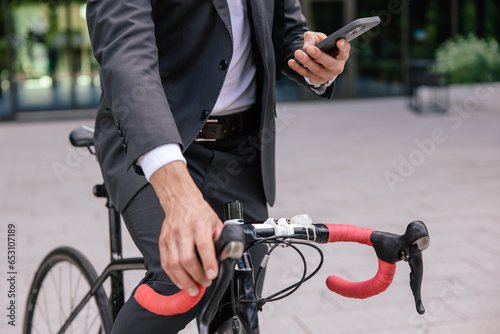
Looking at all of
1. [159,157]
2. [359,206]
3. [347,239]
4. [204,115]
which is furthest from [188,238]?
[359,206]

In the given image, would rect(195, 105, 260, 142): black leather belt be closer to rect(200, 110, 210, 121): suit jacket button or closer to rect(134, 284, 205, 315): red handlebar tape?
rect(200, 110, 210, 121): suit jacket button

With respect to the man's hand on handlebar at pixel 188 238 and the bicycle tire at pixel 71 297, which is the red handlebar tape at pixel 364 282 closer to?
the man's hand on handlebar at pixel 188 238

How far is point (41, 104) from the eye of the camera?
14.5 m

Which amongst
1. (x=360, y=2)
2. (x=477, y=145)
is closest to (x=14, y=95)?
(x=360, y=2)

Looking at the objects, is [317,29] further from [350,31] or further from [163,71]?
[350,31]

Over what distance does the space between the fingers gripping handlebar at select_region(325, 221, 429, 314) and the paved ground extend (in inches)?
85.4

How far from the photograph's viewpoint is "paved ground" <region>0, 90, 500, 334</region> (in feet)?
12.5

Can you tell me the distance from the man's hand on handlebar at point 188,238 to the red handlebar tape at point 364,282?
39cm

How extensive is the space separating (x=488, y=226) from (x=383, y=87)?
1160 cm

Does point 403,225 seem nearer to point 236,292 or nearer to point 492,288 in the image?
point 492,288

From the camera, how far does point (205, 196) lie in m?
1.91

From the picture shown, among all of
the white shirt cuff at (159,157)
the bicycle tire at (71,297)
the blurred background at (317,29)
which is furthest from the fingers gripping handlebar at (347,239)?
the blurred background at (317,29)

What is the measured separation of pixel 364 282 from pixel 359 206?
186 inches

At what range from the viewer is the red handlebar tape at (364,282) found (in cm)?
145
